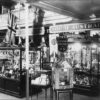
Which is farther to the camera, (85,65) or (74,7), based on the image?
(74,7)

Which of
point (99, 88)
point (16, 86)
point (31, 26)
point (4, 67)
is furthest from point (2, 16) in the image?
point (99, 88)

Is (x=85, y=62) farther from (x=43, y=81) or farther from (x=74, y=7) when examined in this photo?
(x=74, y=7)

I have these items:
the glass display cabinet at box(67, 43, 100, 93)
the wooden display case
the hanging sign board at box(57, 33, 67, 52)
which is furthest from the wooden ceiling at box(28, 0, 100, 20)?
the wooden display case

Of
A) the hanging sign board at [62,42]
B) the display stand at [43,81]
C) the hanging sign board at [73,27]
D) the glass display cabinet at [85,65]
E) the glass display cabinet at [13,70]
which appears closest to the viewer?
the hanging sign board at [73,27]

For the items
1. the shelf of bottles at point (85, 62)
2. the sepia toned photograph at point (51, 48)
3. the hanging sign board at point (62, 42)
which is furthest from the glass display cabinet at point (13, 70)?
the shelf of bottles at point (85, 62)

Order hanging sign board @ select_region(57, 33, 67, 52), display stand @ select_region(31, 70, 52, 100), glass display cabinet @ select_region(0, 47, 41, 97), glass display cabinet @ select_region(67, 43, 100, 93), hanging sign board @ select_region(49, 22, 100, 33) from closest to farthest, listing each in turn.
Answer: hanging sign board @ select_region(49, 22, 100, 33)
glass display cabinet @ select_region(67, 43, 100, 93)
hanging sign board @ select_region(57, 33, 67, 52)
display stand @ select_region(31, 70, 52, 100)
glass display cabinet @ select_region(0, 47, 41, 97)

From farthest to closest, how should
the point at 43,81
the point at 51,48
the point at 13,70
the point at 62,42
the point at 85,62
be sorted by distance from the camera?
the point at 13,70
the point at 43,81
the point at 51,48
the point at 62,42
the point at 85,62

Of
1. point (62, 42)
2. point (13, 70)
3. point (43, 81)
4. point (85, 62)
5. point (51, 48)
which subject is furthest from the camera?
point (13, 70)

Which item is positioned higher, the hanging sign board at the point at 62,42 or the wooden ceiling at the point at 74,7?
the wooden ceiling at the point at 74,7

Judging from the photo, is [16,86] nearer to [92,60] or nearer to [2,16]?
[2,16]

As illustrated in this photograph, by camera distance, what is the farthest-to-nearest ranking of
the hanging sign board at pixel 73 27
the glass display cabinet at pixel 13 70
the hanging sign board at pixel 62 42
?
the glass display cabinet at pixel 13 70, the hanging sign board at pixel 62 42, the hanging sign board at pixel 73 27

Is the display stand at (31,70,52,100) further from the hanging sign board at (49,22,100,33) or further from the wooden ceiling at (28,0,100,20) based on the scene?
the wooden ceiling at (28,0,100,20)

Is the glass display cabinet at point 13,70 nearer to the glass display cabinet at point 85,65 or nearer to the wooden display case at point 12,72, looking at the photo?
the wooden display case at point 12,72

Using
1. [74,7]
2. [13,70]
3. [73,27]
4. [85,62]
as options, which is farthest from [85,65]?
[13,70]
